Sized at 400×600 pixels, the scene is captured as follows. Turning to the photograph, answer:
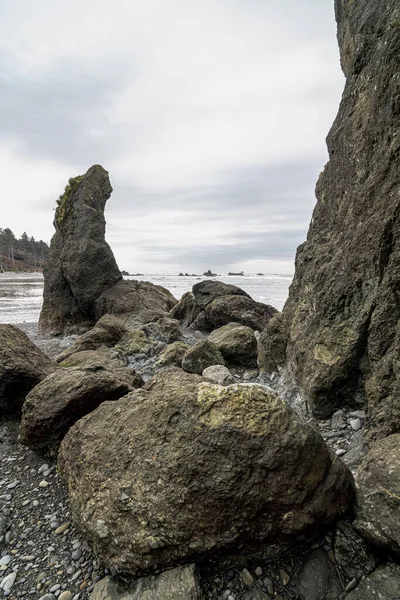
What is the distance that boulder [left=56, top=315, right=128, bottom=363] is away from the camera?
1309cm

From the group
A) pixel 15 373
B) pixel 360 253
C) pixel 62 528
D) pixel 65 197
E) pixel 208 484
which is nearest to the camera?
pixel 208 484

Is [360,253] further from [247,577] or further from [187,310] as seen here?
[187,310]

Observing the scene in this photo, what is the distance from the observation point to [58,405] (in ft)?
18.1

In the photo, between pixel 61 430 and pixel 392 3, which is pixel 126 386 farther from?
pixel 392 3

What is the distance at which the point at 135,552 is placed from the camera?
3.22 meters

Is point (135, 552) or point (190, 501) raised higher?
point (190, 501)

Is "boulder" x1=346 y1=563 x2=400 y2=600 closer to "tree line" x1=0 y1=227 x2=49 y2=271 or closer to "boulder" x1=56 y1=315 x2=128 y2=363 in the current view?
"boulder" x1=56 y1=315 x2=128 y2=363

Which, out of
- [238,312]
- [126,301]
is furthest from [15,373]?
[238,312]

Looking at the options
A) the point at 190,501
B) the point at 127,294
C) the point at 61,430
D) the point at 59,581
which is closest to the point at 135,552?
the point at 190,501

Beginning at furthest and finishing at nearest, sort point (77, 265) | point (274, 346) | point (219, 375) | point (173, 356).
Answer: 1. point (77, 265)
2. point (173, 356)
3. point (219, 375)
4. point (274, 346)

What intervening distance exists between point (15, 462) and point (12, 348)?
2.59m

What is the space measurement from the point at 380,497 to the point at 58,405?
4803 millimetres

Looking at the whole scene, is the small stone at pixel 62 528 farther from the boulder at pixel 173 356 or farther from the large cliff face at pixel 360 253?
the boulder at pixel 173 356

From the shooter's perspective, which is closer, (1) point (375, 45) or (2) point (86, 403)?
(2) point (86, 403)
